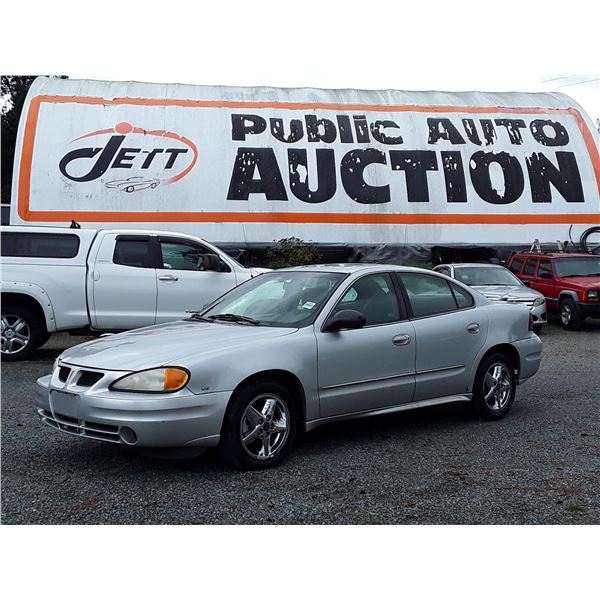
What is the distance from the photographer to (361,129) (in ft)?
66.8

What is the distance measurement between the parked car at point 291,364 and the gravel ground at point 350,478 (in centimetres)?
31

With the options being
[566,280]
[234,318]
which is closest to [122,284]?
[234,318]

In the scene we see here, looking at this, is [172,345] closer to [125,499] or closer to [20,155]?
[125,499]

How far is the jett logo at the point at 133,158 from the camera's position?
61.4ft

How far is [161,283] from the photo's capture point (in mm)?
11547

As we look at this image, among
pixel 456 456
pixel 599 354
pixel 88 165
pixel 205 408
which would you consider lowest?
pixel 599 354

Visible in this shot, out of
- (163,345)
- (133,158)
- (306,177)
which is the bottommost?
(163,345)

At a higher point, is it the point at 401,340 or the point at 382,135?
the point at 382,135

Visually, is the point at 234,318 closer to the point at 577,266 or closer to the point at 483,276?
the point at 483,276

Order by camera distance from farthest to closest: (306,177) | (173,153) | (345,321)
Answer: (306,177), (173,153), (345,321)

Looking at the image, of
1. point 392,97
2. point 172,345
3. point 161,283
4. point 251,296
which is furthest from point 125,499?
point 392,97

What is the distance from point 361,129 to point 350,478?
1582 cm

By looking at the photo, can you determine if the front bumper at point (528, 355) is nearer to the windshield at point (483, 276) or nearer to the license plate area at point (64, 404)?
the license plate area at point (64, 404)

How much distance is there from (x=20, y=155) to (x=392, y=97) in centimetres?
969
